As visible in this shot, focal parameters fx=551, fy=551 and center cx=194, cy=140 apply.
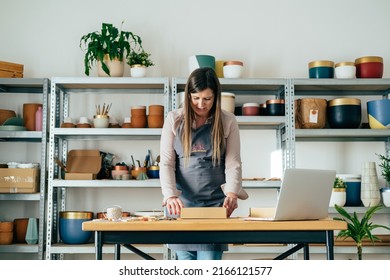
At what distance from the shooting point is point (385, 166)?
4316 mm

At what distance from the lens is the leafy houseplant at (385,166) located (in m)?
4.26

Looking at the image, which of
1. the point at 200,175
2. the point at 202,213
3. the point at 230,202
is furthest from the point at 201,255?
the point at 200,175

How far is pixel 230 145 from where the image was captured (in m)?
2.57

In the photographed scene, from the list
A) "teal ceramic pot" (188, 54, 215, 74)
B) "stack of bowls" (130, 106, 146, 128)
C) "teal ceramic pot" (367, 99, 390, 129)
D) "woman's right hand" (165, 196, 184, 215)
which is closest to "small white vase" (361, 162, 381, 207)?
"teal ceramic pot" (367, 99, 390, 129)

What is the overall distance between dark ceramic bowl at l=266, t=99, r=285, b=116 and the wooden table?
7.73 feet

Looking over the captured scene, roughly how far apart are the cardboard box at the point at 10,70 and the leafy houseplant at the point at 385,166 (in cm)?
296

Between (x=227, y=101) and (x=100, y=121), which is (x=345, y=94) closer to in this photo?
(x=227, y=101)

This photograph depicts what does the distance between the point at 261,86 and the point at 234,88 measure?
0.77 ft

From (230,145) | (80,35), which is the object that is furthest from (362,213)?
(80,35)

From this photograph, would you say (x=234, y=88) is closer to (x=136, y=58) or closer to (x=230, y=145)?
(x=136, y=58)

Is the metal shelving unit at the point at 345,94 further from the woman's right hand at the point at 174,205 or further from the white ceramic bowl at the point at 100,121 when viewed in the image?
the woman's right hand at the point at 174,205

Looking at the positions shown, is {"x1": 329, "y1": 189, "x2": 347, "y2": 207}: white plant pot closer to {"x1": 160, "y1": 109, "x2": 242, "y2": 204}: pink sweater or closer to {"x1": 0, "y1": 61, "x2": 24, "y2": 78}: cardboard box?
{"x1": 160, "y1": 109, "x2": 242, "y2": 204}: pink sweater

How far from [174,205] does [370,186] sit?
237cm

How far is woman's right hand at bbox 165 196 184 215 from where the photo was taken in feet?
7.70
